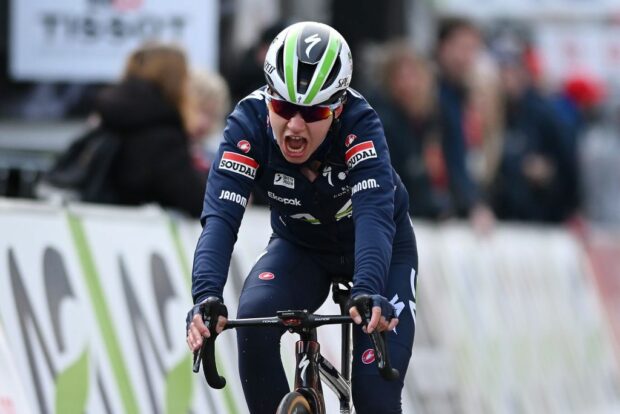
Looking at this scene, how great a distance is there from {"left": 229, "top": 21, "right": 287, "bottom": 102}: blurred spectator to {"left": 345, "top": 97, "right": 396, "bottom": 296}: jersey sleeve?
3.94 metres

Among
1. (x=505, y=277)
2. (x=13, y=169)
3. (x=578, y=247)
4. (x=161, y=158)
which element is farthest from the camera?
(x=578, y=247)

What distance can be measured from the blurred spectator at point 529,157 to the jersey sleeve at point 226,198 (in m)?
8.36

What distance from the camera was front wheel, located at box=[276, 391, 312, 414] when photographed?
646cm

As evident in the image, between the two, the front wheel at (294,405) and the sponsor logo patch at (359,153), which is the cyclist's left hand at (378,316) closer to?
the front wheel at (294,405)

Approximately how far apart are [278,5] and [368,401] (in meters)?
7.56

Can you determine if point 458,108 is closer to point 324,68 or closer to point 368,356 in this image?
point 368,356

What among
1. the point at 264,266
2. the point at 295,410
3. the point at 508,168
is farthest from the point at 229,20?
the point at 295,410

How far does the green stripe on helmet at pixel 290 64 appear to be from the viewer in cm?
651

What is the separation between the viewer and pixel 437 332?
12703mm

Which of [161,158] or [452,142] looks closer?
[161,158]

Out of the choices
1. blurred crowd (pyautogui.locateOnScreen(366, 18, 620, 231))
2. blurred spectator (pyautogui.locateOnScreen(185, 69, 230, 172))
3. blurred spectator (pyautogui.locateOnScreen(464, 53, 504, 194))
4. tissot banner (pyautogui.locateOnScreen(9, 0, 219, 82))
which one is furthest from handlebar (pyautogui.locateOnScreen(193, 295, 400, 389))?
→ blurred spectator (pyautogui.locateOnScreen(464, 53, 504, 194))

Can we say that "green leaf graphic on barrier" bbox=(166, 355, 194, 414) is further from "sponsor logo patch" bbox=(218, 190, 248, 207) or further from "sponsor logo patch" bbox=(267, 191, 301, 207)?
"sponsor logo patch" bbox=(218, 190, 248, 207)

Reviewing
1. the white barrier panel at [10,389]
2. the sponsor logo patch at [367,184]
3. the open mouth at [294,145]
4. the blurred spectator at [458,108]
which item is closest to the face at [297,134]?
the open mouth at [294,145]

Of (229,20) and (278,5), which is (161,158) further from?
(278,5)
